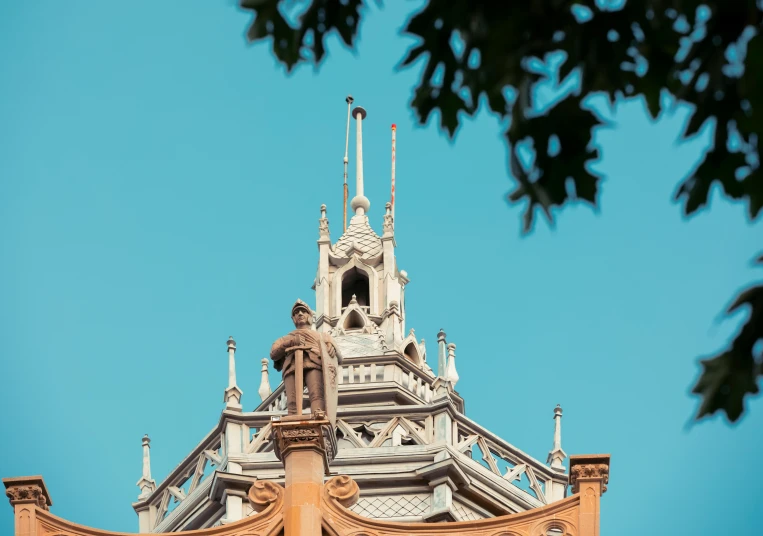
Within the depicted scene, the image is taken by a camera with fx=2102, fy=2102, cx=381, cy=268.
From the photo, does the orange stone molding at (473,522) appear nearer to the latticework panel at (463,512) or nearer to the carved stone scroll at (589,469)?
the carved stone scroll at (589,469)

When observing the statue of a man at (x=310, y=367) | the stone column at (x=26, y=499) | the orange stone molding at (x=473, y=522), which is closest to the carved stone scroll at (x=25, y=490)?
the stone column at (x=26, y=499)

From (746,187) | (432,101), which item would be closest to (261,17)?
(432,101)

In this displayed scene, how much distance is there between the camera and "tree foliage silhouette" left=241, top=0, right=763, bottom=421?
1082 centimetres

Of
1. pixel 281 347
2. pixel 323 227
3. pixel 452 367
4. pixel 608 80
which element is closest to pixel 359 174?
pixel 323 227

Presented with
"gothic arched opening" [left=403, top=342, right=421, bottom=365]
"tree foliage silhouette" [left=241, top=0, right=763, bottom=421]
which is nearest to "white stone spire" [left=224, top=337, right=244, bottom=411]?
"gothic arched opening" [left=403, top=342, right=421, bottom=365]

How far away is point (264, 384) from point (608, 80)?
2733 cm

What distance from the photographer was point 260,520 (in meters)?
22.7

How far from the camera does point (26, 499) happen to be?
2325cm

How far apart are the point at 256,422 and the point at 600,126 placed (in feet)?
77.8

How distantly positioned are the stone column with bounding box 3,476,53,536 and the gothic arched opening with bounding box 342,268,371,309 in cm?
1787

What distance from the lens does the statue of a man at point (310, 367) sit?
22984mm

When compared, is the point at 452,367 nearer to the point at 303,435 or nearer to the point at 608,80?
the point at 303,435

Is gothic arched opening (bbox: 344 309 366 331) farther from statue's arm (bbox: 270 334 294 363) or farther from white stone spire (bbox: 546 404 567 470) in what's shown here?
statue's arm (bbox: 270 334 294 363)

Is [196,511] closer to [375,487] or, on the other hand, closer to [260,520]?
[375,487]
